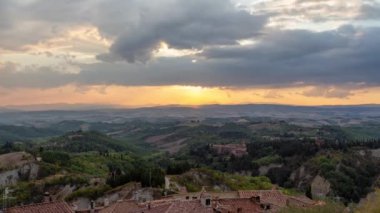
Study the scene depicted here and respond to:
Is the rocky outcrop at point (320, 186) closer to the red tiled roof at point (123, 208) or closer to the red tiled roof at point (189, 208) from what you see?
the red tiled roof at point (123, 208)

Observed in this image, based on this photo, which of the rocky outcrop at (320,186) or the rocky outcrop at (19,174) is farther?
the rocky outcrop at (320,186)

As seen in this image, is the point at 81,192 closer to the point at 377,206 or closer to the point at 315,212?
the point at 315,212

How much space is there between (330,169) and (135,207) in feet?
376

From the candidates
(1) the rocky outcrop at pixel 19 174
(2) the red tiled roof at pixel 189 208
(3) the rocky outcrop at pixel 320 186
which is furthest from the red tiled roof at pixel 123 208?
(3) the rocky outcrop at pixel 320 186

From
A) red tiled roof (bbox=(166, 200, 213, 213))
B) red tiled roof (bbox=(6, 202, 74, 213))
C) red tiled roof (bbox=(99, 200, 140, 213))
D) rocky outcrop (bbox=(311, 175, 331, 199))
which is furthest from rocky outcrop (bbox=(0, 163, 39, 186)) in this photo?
red tiled roof (bbox=(166, 200, 213, 213))

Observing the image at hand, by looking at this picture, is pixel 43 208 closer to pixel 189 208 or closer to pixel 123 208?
pixel 123 208

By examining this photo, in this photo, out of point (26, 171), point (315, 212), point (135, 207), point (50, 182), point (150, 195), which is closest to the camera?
point (315, 212)

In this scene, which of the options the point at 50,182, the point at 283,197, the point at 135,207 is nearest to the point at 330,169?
the point at 50,182

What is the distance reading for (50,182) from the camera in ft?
415

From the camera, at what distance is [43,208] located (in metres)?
54.7

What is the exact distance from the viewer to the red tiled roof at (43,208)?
52.8 meters

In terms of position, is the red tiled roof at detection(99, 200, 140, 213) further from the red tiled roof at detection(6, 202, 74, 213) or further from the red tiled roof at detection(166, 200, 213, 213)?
the red tiled roof at detection(166, 200, 213, 213)

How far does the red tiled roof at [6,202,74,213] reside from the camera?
173 ft

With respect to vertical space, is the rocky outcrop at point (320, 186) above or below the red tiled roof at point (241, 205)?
below
